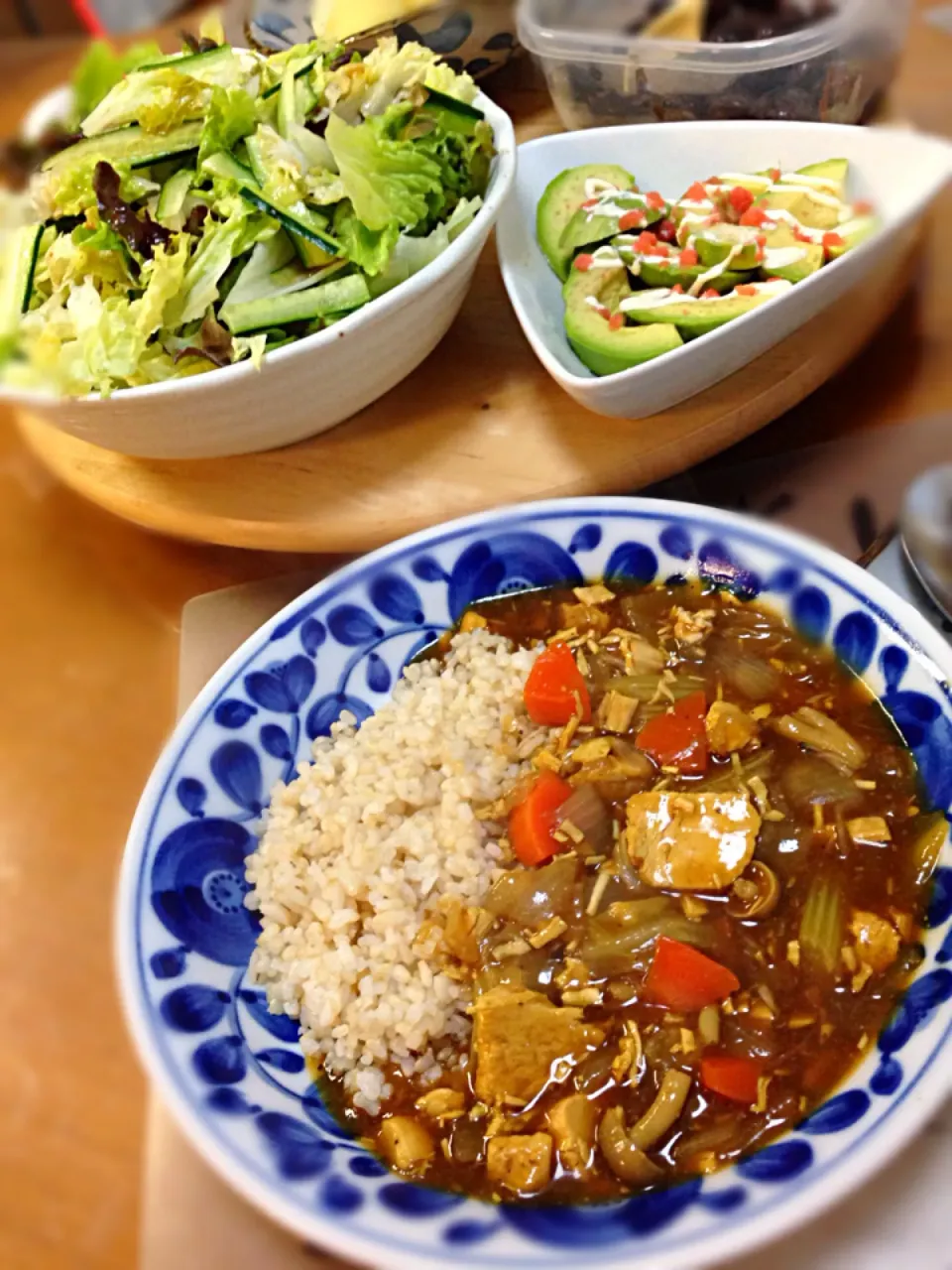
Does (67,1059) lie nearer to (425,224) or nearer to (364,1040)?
(364,1040)

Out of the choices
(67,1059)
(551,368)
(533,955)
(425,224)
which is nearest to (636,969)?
(533,955)

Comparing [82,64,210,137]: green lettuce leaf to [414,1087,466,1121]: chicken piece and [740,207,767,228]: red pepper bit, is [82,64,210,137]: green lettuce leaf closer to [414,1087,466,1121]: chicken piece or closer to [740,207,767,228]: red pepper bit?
[740,207,767,228]: red pepper bit

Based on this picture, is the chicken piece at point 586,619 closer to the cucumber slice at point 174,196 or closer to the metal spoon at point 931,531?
the metal spoon at point 931,531

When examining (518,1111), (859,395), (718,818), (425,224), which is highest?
(425,224)

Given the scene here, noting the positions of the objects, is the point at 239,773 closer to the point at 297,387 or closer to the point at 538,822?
the point at 538,822

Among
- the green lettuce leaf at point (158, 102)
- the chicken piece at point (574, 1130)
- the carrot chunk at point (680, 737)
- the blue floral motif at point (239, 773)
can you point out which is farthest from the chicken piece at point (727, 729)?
the green lettuce leaf at point (158, 102)

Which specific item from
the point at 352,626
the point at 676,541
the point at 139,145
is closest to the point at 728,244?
the point at 676,541

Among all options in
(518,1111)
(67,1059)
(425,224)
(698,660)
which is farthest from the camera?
(425,224)
